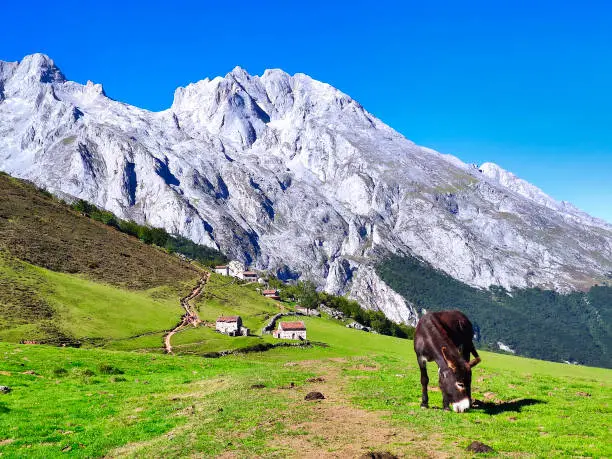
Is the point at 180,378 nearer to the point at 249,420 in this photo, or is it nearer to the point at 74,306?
the point at 249,420

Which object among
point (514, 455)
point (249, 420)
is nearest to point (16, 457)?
point (249, 420)

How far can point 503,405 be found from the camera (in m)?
24.6

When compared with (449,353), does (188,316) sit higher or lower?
lower

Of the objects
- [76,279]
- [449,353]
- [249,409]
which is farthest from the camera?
Result: [76,279]

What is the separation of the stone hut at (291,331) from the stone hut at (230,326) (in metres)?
9.07

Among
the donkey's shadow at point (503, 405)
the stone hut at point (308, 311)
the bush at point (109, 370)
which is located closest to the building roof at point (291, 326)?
the stone hut at point (308, 311)

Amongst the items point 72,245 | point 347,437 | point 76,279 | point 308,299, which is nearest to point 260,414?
point 347,437

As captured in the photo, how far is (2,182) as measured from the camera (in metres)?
156

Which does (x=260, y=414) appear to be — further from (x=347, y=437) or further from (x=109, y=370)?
(x=109, y=370)

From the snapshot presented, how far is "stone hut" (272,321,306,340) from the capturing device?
109 meters

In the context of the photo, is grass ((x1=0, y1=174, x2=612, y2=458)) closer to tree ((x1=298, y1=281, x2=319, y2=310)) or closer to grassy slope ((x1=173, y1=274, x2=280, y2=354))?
grassy slope ((x1=173, y1=274, x2=280, y2=354))

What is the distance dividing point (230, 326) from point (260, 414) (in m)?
83.8

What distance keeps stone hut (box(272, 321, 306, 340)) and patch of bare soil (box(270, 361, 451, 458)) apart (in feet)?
281

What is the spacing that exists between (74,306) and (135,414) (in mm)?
71106
